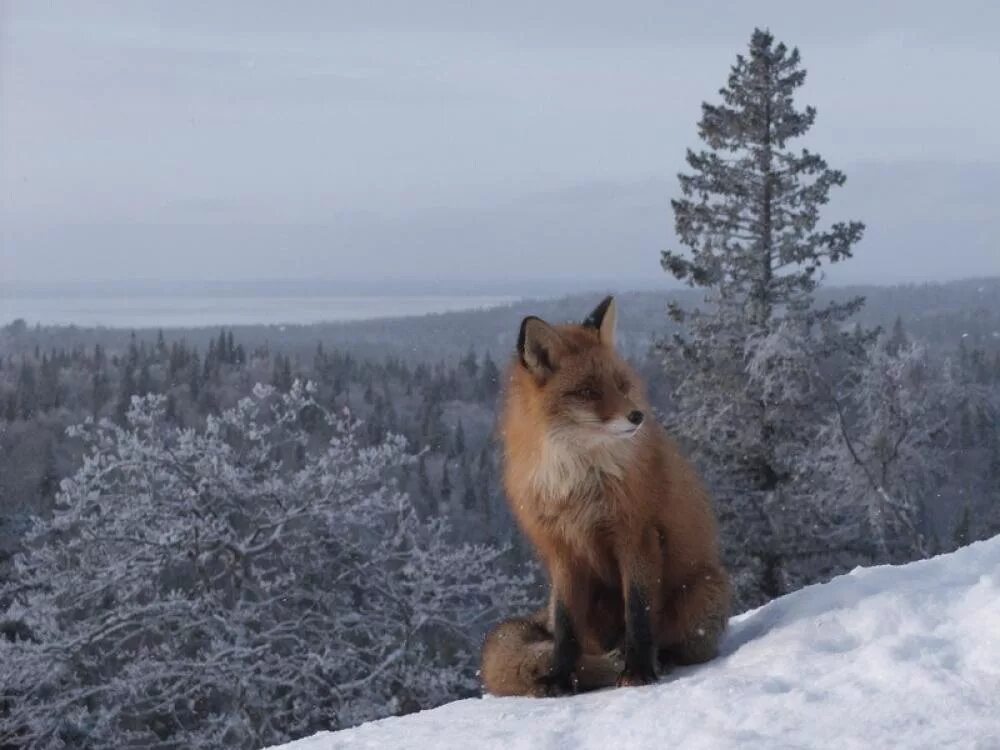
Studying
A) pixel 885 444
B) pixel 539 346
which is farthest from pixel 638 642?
pixel 885 444

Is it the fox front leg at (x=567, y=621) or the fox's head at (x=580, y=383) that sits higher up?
the fox's head at (x=580, y=383)

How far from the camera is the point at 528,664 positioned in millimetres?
6277

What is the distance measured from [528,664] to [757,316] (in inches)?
812

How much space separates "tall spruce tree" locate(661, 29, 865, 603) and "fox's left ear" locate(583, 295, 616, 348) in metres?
18.8

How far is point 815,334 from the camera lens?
26125 mm

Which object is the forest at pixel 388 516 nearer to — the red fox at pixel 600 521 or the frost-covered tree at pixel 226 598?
the frost-covered tree at pixel 226 598

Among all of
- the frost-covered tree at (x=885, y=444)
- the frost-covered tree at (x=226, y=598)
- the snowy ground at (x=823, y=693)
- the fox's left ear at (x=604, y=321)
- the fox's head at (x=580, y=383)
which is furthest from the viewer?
the frost-covered tree at (x=885, y=444)

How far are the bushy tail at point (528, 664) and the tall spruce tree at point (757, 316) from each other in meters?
18.7

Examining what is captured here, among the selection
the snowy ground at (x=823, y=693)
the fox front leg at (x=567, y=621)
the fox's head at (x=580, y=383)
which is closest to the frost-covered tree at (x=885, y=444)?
the snowy ground at (x=823, y=693)

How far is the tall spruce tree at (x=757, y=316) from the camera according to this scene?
25.0 m

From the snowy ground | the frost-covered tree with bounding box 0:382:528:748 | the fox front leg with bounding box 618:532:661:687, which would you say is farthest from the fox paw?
the frost-covered tree with bounding box 0:382:528:748

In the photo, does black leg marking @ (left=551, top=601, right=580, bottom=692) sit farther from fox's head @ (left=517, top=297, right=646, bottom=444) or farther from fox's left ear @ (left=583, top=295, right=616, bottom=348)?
fox's left ear @ (left=583, top=295, right=616, bottom=348)

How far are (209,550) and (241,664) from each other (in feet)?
8.33

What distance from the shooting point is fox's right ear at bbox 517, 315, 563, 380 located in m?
5.98
